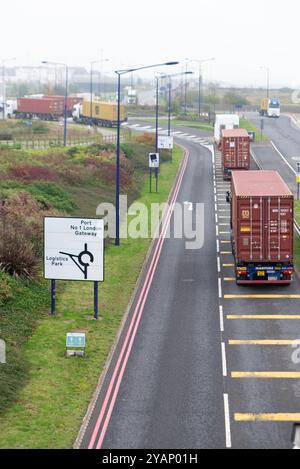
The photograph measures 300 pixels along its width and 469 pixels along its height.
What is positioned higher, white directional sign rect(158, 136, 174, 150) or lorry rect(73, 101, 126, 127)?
lorry rect(73, 101, 126, 127)

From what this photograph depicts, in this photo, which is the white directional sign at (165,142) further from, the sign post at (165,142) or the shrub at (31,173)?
the shrub at (31,173)

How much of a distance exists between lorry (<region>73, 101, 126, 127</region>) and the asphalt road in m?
82.8

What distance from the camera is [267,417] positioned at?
85.0 ft

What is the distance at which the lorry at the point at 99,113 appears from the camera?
12774 cm

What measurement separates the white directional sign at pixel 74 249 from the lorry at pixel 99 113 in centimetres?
9114

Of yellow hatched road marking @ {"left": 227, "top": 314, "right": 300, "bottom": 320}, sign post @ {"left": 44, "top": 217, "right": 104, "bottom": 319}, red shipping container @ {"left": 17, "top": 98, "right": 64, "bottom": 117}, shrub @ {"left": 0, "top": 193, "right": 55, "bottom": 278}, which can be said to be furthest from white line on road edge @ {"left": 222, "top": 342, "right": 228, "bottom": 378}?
red shipping container @ {"left": 17, "top": 98, "right": 64, "bottom": 117}

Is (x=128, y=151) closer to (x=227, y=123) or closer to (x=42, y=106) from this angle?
(x=227, y=123)

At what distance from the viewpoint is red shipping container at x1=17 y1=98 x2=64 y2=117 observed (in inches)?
5541

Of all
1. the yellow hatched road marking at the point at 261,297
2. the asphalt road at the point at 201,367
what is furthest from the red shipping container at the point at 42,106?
the yellow hatched road marking at the point at 261,297

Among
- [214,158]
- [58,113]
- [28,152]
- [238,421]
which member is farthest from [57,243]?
[58,113]

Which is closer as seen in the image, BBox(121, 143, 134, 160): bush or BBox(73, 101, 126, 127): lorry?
BBox(121, 143, 134, 160): bush

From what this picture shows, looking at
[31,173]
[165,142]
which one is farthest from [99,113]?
[31,173]

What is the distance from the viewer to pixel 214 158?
3757 inches

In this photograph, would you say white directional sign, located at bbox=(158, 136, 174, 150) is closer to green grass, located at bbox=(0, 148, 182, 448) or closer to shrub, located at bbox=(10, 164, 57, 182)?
shrub, located at bbox=(10, 164, 57, 182)
